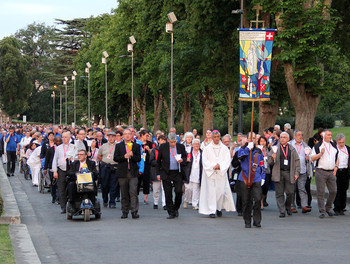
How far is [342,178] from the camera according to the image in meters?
16.8

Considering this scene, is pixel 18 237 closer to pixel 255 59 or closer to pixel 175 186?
pixel 175 186

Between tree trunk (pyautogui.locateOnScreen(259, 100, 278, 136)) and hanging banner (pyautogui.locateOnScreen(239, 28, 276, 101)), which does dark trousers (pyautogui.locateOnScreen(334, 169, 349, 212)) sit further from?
tree trunk (pyautogui.locateOnScreen(259, 100, 278, 136))

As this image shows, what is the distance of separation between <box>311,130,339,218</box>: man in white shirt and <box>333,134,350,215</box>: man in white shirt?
0.29 meters

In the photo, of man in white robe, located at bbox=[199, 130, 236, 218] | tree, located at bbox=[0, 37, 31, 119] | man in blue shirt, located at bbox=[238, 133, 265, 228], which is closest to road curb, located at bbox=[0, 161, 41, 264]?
man in white robe, located at bbox=[199, 130, 236, 218]

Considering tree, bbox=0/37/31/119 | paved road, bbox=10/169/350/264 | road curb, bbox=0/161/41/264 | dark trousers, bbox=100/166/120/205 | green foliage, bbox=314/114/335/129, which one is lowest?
paved road, bbox=10/169/350/264

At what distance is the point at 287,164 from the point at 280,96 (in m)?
20.4

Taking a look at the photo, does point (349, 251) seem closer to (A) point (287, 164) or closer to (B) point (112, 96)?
(A) point (287, 164)

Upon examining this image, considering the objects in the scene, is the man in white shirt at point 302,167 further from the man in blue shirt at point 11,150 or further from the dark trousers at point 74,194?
the man in blue shirt at point 11,150

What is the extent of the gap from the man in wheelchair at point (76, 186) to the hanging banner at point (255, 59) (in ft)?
12.7

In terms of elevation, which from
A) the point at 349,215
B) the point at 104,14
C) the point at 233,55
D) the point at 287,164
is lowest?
the point at 349,215

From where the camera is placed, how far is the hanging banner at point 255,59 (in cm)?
1700

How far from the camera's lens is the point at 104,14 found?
9656cm

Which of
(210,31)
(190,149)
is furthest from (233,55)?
(190,149)

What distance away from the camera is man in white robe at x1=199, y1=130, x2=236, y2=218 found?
15.9 meters
